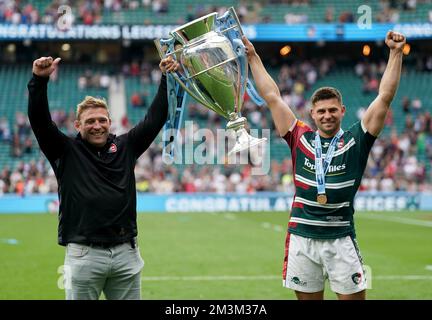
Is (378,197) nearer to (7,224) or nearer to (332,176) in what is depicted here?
(7,224)

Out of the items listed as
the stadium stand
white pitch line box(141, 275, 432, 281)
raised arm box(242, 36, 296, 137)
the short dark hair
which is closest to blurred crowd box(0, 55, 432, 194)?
the stadium stand

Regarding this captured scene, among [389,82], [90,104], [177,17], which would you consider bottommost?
[90,104]

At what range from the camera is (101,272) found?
467 cm

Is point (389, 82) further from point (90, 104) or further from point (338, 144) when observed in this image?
point (90, 104)

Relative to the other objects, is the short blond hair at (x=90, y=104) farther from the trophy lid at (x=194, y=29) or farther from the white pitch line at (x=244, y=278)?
the white pitch line at (x=244, y=278)

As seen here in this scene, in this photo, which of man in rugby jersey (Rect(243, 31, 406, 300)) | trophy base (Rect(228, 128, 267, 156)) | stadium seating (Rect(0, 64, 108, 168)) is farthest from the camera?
stadium seating (Rect(0, 64, 108, 168))

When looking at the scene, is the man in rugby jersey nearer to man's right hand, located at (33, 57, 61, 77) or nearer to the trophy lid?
the trophy lid

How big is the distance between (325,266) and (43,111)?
6.67 ft

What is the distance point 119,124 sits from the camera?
31.5 metres

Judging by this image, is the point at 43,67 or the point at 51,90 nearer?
the point at 43,67

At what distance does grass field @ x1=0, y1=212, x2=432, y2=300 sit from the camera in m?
9.70

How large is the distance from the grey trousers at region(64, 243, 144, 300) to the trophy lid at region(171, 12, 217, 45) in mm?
1342

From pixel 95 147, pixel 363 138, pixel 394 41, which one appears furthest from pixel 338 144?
pixel 95 147

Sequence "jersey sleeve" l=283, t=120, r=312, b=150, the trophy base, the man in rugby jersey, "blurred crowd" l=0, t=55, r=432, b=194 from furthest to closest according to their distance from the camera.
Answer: "blurred crowd" l=0, t=55, r=432, b=194
"jersey sleeve" l=283, t=120, r=312, b=150
the man in rugby jersey
the trophy base
